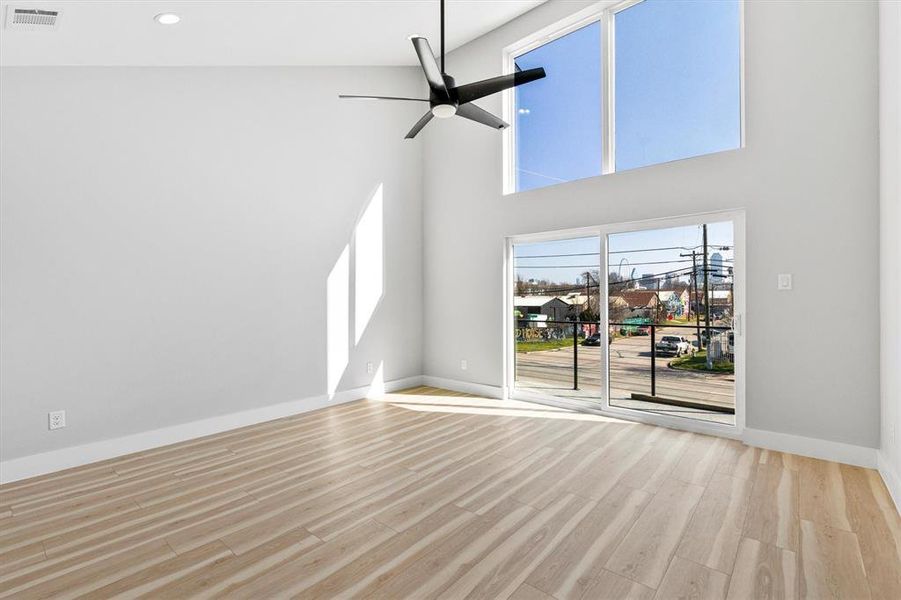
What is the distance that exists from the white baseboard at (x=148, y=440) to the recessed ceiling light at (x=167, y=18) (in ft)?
9.97

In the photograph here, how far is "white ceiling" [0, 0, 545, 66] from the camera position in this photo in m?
2.77

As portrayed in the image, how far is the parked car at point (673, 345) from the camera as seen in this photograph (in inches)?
159

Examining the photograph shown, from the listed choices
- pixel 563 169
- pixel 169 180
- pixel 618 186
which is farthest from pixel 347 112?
pixel 618 186

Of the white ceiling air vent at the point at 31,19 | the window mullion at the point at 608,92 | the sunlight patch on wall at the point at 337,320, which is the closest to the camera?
the white ceiling air vent at the point at 31,19

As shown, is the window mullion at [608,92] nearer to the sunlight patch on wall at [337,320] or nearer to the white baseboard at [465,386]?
the white baseboard at [465,386]

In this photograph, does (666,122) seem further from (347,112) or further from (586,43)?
(347,112)

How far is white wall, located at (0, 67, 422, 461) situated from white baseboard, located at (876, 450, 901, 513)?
14.8ft

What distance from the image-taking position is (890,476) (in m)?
2.74

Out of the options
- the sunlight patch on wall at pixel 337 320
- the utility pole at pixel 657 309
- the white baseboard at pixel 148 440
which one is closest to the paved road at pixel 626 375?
the utility pole at pixel 657 309

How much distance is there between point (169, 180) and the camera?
3.73m

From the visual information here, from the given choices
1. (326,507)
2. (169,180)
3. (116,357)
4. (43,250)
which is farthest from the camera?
(169,180)

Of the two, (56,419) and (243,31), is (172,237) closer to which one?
(56,419)

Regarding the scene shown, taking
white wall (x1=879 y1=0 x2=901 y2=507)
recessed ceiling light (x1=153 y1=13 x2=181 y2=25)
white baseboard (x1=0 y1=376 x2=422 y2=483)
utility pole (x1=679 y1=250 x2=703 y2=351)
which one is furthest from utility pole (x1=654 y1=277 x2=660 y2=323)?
recessed ceiling light (x1=153 y1=13 x2=181 y2=25)

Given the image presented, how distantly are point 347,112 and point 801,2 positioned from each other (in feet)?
13.6
